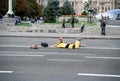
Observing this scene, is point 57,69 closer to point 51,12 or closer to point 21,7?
point 51,12

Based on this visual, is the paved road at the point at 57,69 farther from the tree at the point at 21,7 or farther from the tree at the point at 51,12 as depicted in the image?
the tree at the point at 21,7

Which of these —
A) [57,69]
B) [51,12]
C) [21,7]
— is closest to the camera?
[57,69]

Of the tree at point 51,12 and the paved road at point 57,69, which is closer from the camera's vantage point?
the paved road at point 57,69

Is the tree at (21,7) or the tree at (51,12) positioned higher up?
the tree at (21,7)

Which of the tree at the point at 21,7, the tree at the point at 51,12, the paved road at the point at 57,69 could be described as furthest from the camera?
the tree at the point at 21,7

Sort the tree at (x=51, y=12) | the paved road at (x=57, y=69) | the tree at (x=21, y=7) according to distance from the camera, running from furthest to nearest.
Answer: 1. the tree at (x=21, y=7)
2. the tree at (x=51, y=12)
3. the paved road at (x=57, y=69)

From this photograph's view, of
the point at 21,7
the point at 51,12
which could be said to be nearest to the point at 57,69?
the point at 51,12

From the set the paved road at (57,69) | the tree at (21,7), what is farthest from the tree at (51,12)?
the tree at (21,7)

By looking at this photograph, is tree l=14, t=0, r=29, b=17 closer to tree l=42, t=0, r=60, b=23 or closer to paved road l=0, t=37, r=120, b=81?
tree l=42, t=0, r=60, b=23

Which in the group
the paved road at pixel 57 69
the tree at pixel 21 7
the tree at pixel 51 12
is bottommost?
the paved road at pixel 57 69

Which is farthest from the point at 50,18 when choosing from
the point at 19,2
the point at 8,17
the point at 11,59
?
the point at 19,2

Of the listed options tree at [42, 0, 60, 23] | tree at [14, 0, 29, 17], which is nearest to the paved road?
tree at [42, 0, 60, 23]

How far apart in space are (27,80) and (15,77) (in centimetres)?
56

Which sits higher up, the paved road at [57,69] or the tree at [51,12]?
the tree at [51,12]
